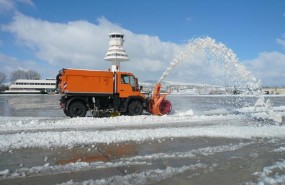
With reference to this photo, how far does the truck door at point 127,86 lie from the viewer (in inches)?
731

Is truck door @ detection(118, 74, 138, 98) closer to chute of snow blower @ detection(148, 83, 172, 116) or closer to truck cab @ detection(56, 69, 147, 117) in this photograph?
truck cab @ detection(56, 69, 147, 117)

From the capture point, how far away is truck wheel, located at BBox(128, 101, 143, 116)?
1875 centimetres

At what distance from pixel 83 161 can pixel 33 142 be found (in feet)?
9.00

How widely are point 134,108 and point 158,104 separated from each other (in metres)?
1.50

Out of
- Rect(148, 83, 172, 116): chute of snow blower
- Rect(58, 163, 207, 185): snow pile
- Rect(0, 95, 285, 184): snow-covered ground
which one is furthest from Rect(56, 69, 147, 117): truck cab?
Rect(58, 163, 207, 185): snow pile

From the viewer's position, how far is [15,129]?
12922 millimetres

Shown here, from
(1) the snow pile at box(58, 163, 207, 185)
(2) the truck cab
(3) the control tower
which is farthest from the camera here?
(3) the control tower

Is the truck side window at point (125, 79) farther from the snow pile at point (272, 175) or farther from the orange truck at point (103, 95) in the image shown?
the snow pile at point (272, 175)

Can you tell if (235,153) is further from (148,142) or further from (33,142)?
(33,142)

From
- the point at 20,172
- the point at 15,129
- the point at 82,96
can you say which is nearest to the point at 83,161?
the point at 20,172

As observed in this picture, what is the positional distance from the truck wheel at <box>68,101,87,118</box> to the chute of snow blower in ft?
13.3

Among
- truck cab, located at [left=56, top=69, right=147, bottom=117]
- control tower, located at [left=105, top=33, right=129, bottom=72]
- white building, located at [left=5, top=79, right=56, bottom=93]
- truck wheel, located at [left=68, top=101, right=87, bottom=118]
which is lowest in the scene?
truck wheel, located at [left=68, top=101, right=87, bottom=118]

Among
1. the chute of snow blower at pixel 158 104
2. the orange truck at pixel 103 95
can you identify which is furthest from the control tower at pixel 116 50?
the orange truck at pixel 103 95

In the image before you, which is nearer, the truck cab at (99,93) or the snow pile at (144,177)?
the snow pile at (144,177)
